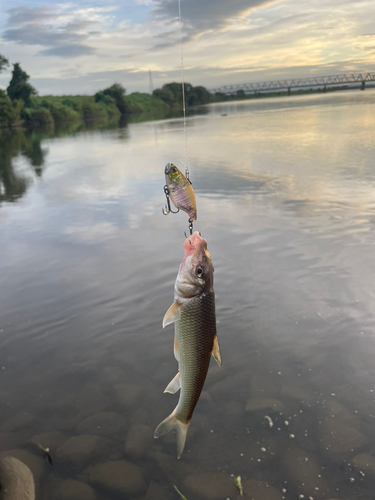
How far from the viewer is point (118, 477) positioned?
173 inches

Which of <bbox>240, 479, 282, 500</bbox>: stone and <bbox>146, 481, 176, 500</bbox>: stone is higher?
<bbox>240, 479, 282, 500</bbox>: stone

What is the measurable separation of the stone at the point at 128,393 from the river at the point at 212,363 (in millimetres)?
20

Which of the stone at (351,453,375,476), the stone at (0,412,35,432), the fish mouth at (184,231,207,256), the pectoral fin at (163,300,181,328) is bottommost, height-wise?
the stone at (351,453,375,476)

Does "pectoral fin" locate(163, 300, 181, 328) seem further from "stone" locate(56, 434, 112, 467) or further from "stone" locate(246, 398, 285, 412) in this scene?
"stone" locate(246, 398, 285, 412)

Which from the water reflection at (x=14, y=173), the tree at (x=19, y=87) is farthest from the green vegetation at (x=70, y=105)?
the water reflection at (x=14, y=173)

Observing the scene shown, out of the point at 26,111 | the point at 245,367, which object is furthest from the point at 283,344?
the point at 26,111

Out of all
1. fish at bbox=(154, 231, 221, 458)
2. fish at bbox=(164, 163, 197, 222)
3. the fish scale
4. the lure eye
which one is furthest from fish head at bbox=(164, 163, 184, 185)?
the fish scale

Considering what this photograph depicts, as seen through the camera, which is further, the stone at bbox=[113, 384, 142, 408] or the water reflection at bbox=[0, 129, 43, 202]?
the water reflection at bbox=[0, 129, 43, 202]

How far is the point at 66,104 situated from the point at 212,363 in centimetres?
11879

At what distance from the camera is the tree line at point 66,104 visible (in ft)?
281

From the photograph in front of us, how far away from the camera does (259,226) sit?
458 inches

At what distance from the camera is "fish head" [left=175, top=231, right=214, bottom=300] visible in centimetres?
312

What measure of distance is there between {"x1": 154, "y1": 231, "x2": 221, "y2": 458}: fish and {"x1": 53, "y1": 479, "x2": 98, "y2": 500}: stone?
160 cm

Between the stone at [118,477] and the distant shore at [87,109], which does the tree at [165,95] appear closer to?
the distant shore at [87,109]
